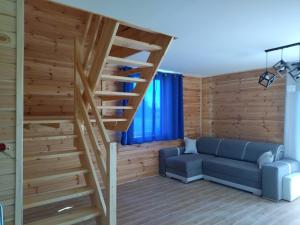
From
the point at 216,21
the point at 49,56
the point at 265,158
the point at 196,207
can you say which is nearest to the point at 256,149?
the point at 265,158

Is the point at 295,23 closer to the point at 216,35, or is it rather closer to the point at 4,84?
the point at 216,35

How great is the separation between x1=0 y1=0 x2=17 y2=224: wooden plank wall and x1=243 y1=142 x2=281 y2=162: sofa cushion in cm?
412

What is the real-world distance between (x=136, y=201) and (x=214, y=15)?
295 centimetres

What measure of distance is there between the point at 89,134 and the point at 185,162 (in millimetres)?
2519

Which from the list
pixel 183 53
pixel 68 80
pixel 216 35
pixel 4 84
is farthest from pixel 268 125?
pixel 4 84

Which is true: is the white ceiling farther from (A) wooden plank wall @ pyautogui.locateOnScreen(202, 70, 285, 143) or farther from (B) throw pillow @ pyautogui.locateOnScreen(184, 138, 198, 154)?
(B) throw pillow @ pyautogui.locateOnScreen(184, 138, 198, 154)

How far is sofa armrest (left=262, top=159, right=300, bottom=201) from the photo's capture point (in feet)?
12.0

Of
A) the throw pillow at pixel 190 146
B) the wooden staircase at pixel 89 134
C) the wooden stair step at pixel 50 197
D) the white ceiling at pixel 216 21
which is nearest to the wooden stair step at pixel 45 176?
the wooden staircase at pixel 89 134

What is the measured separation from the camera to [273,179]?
3.67 m

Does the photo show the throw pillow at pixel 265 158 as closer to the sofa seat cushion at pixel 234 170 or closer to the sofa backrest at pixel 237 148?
the sofa seat cushion at pixel 234 170

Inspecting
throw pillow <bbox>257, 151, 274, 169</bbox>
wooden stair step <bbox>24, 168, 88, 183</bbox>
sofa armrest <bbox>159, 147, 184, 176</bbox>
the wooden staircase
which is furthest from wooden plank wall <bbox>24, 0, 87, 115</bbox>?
throw pillow <bbox>257, 151, 274, 169</bbox>

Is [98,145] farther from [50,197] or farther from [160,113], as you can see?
[160,113]

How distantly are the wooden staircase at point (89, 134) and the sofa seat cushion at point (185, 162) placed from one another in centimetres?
160

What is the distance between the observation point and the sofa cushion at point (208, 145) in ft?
17.1
